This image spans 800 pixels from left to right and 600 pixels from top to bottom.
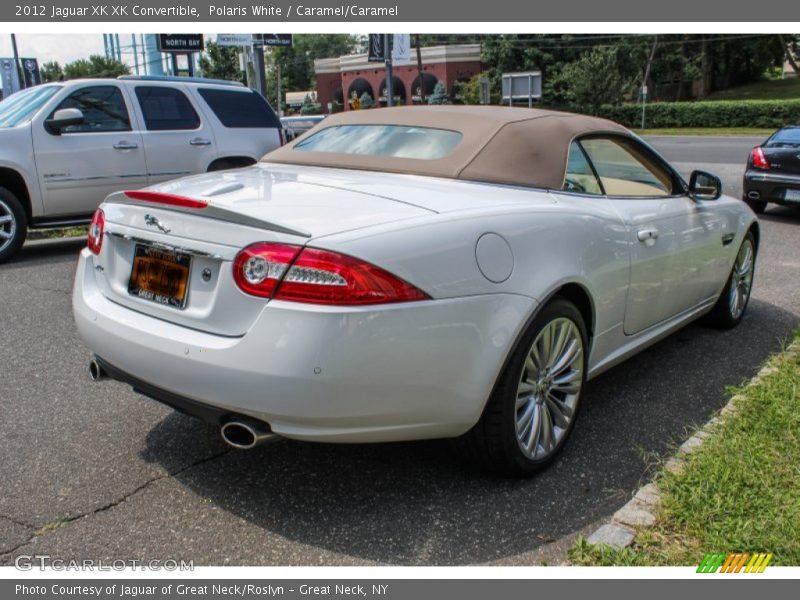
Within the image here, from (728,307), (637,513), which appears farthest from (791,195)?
(637,513)

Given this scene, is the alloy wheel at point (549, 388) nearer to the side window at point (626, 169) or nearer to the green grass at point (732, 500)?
the green grass at point (732, 500)

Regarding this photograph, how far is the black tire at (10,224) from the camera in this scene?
7789 mm

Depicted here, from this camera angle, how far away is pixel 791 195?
10.7 metres

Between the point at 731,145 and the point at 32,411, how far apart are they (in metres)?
31.0

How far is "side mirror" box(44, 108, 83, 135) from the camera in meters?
7.79

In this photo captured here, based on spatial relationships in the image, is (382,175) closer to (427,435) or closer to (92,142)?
(427,435)

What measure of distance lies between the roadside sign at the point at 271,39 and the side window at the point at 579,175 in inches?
640

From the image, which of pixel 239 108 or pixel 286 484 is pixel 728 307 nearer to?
pixel 286 484

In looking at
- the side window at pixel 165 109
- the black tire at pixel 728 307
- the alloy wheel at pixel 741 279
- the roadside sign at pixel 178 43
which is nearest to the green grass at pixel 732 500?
the black tire at pixel 728 307

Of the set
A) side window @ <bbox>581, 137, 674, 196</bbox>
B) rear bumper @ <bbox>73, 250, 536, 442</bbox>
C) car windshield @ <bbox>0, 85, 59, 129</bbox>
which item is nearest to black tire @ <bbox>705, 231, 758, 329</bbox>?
side window @ <bbox>581, 137, 674, 196</bbox>

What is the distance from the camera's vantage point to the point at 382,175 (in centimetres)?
367

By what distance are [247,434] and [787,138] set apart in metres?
10.9
